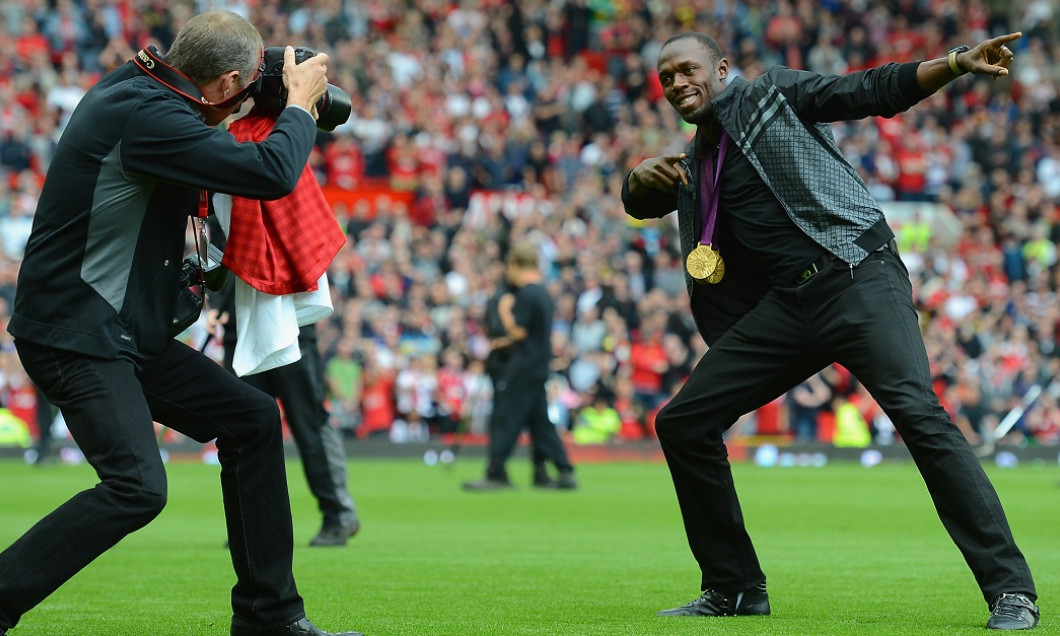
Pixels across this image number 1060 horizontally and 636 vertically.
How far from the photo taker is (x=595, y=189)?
85.5ft

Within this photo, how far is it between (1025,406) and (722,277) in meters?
16.6

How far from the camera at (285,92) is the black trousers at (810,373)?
1.84 meters

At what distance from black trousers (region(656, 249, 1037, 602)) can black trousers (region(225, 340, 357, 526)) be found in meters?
3.36

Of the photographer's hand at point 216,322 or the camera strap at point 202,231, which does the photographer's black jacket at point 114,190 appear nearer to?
the camera strap at point 202,231

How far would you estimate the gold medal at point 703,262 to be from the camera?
6512 mm

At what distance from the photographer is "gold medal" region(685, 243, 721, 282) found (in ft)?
21.4

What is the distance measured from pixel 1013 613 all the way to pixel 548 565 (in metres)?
3.28

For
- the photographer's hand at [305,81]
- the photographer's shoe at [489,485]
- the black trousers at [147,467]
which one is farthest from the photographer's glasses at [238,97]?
the photographer's shoe at [489,485]

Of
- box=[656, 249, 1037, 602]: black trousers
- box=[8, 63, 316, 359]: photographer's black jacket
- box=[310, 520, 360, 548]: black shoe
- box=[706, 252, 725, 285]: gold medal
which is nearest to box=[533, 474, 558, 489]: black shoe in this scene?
box=[310, 520, 360, 548]: black shoe

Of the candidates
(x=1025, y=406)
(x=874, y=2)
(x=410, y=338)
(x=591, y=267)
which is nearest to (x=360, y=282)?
(x=410, y=338)

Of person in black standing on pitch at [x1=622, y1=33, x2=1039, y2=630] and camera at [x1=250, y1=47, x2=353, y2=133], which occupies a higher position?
camera at [x1=250, y1=47, x2=353, y2=133]

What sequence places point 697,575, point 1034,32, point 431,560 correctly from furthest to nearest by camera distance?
point 1034,32 → point 431,560 → point 697,575

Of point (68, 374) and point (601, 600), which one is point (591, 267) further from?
point (68, 374)

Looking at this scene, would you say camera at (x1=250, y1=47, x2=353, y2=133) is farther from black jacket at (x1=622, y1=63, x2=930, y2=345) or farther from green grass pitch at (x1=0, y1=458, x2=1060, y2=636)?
green grass pitch at (x1=0, y1=458, x2=1060, y2=636)
